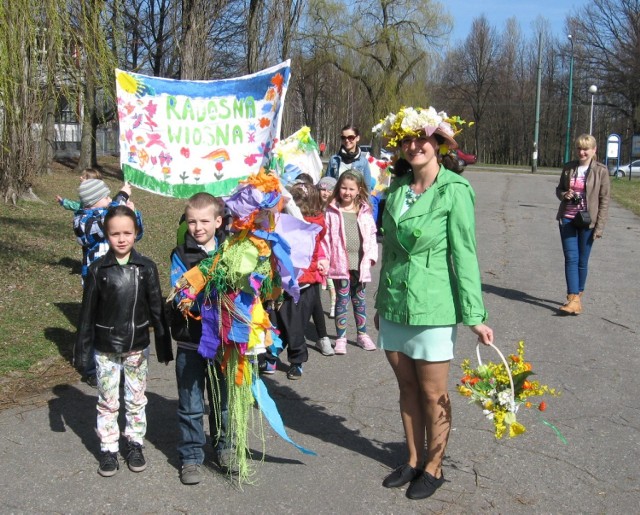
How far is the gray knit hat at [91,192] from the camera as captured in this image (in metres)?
6.25

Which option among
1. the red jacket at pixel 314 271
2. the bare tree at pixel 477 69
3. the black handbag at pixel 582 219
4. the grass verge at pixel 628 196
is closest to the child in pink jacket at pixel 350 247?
the red jacket at pixel 314 271

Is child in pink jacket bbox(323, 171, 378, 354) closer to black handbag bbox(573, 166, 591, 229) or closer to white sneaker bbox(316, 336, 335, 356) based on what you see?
white sneaker bbox(316, 336, 335, 356)

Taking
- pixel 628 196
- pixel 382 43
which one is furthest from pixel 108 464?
pixel 382 43

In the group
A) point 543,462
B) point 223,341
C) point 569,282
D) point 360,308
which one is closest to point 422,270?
point 223,341

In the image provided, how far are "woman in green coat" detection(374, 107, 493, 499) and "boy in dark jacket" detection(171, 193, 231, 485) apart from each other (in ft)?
2.97

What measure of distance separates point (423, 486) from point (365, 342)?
2.68 meters

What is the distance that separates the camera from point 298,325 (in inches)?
226

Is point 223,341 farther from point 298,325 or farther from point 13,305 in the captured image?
point 13,305

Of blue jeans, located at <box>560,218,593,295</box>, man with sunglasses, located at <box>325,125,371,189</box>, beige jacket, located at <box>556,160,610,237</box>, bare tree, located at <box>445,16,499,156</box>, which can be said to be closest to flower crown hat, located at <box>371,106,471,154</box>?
beige jacket, located at <box>556,160,610,237</box>

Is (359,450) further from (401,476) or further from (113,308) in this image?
(113,308)

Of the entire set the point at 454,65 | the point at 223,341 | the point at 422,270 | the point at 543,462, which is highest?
the point at 454,65

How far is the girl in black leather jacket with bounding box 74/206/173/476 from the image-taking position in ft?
12.9

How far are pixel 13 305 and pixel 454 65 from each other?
194 ft

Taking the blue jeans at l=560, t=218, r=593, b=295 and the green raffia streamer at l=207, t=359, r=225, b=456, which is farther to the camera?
the blue jeans at l=560, t=218, r=593, b=295
